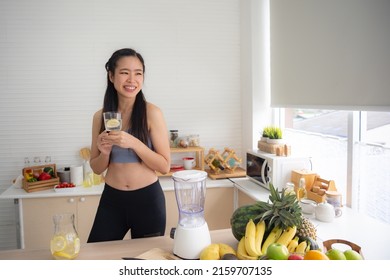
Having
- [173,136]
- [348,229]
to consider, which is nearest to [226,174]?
[173,136]

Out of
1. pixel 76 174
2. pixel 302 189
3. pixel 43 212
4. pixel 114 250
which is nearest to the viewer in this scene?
pixel 114 250

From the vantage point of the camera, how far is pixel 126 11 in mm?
1963

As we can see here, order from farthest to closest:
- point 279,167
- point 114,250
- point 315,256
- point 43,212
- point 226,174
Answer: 1. point 226,174
2. point 43,212
3. point 279,167
4. point 114,250
5. point 315,256

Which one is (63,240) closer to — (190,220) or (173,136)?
(190,220)

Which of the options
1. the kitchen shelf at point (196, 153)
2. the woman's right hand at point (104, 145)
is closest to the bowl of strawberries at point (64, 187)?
the kitchen shelf at point (196, 153)

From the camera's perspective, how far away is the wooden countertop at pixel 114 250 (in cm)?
88

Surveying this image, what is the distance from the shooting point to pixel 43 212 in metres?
1.82

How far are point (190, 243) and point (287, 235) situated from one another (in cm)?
26

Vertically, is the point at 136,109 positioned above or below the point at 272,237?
above

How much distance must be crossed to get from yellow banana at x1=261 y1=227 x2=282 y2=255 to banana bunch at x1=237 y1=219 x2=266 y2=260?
2 cm

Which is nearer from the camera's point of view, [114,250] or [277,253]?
[277,253]

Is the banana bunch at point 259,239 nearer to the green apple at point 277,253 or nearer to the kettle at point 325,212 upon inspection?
the green apple at point 277,253
